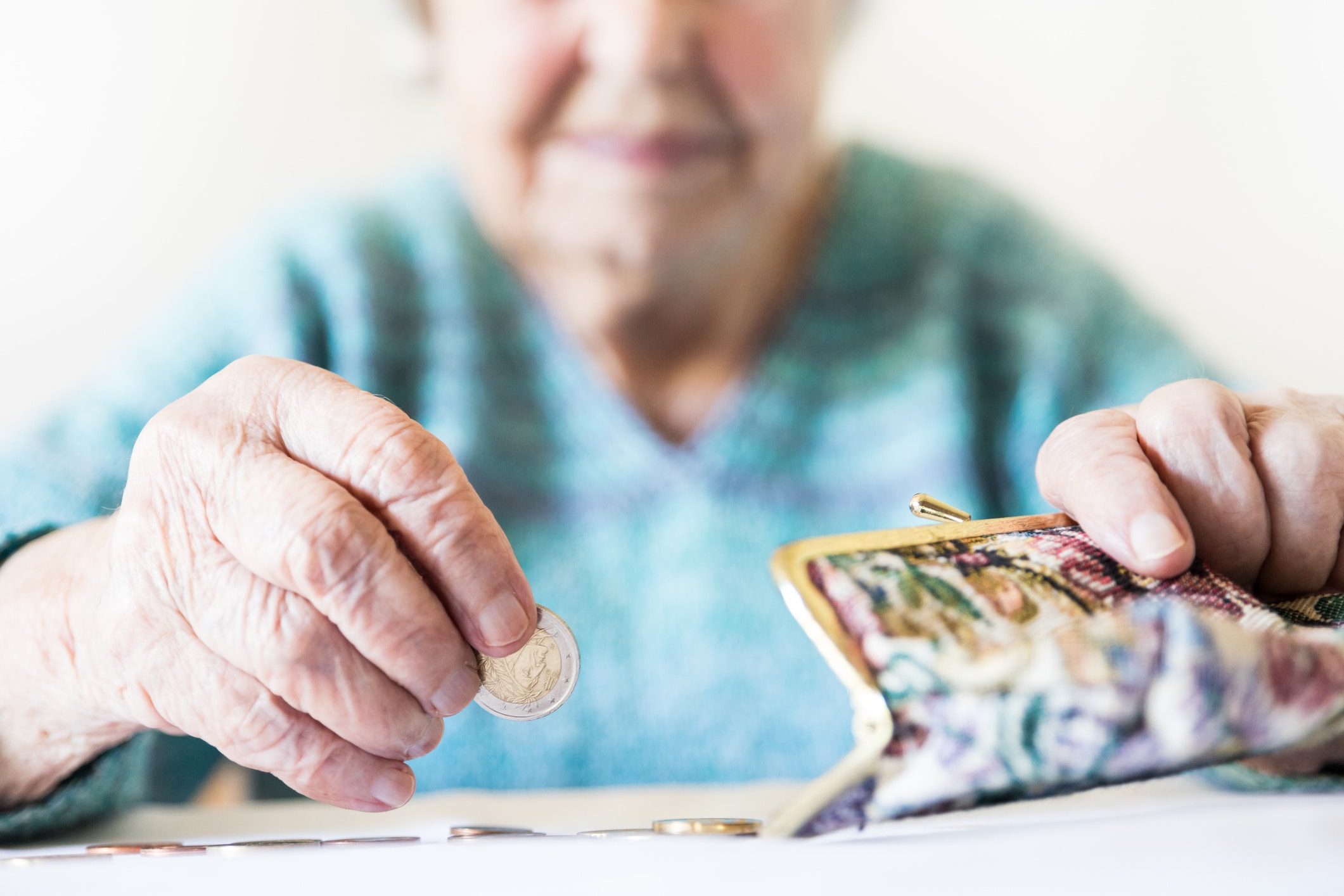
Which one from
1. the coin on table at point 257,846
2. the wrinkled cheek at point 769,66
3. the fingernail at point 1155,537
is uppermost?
the wrinkled cheek at point 769,66

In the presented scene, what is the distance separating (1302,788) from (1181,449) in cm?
15

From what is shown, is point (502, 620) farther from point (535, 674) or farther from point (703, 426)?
point (703, 426)

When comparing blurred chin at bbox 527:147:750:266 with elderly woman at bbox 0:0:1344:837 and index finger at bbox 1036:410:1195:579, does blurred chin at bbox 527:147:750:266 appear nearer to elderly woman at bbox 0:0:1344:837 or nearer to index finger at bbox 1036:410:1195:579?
elderly woman at bbox 0:0:1344:837

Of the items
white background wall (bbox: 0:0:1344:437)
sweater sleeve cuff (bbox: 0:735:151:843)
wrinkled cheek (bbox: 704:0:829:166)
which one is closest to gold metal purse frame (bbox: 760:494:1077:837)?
sweater sleeve cuff (bbox: 0:735:151:843)

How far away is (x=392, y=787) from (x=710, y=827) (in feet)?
0.43

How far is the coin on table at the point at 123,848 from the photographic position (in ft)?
1.36

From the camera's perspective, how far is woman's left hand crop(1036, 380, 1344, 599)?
14.9 inches

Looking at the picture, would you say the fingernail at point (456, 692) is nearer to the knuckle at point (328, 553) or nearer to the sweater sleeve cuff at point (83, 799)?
the knuckle at point (328, 553)

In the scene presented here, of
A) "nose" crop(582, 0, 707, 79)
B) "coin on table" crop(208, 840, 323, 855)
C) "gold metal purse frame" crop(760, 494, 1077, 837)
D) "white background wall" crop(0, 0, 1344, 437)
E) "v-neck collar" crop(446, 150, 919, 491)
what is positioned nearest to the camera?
"gold metal purse frame" crop(760, 494, 1077, 837)

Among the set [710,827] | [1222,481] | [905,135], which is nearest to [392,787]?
[710,827]

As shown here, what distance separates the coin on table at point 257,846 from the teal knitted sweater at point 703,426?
34 centimetres

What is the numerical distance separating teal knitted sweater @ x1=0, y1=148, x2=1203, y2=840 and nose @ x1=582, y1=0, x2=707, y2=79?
26 centimetres

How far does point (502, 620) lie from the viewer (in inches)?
14.0

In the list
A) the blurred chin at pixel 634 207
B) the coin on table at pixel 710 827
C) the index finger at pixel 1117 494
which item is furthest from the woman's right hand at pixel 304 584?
the blurred chin at pixel 634 207
